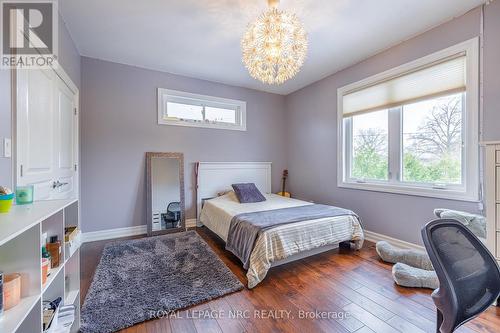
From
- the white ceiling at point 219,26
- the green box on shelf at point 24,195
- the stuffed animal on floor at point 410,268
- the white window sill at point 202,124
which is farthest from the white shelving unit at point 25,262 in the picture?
the white window sill at point 202,124

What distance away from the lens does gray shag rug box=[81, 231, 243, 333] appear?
1.59 m

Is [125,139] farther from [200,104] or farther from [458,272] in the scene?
[458,272]

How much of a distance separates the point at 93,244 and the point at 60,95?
6.45 feet

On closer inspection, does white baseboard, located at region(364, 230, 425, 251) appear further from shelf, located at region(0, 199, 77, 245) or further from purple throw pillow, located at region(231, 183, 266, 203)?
shelf, located at region(0, 199, 77, 245)

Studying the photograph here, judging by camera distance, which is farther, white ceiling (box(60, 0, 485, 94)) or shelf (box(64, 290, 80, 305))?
white ceiling (box(60, 0, 485, 94))

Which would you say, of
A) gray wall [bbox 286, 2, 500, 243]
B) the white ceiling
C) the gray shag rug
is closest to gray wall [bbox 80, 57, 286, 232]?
→ the white ceiling

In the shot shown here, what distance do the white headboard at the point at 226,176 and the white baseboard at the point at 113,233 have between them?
93cm

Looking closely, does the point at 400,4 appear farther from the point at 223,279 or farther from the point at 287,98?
the point at 223,279

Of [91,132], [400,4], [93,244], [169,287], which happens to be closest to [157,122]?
[91,132]

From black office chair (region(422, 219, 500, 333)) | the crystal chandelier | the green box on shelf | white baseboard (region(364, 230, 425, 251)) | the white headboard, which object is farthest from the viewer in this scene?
the white headboard

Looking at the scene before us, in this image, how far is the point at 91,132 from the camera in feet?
10.1

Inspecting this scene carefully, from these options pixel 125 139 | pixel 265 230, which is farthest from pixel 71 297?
pixel 125 139

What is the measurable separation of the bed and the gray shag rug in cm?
32

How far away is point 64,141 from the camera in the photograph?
93.1 inches
